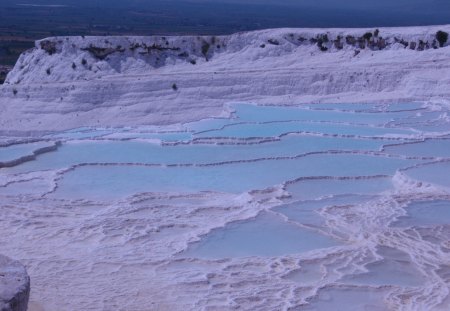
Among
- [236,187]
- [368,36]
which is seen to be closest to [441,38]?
[368,36]

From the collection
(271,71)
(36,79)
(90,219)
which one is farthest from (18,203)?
(36,79)

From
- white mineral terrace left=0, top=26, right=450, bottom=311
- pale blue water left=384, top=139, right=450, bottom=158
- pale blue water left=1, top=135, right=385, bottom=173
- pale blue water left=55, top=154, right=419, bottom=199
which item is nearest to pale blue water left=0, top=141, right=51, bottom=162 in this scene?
white mineral terrace left=0, top=26, right=450, bottom=311

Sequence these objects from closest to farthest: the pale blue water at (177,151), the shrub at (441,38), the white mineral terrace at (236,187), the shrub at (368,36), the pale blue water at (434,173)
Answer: the white mineral terrace at (236,187)
the pale blue water at (434,173)
the pale blue water at (177,151)
the shrub at (441,38)
the shrub at (368,36)

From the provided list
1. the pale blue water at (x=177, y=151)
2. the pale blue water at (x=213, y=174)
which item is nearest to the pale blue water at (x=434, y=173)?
the pale blue water at (x=213, y=174)

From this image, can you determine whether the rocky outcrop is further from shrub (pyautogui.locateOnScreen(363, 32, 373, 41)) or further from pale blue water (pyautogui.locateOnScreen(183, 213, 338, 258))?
shrub (pyautogui.locateOnScreen(363, 32, 373, 41))

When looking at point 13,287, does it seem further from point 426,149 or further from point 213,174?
point 426,149

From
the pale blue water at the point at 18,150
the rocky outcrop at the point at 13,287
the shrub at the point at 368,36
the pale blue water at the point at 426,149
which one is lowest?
the pale blue water at the point at 18,150

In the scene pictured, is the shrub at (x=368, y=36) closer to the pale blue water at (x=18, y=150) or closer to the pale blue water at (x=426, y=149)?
the pale blue water at (x=426, y=149)
